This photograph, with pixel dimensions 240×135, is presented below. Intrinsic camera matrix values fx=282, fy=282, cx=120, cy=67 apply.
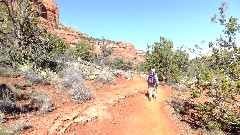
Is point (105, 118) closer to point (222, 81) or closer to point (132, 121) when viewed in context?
point (132, 121)

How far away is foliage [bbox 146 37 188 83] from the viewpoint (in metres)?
25.7

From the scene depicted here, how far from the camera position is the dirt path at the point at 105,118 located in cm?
993

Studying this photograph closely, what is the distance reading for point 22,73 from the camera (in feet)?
53.6

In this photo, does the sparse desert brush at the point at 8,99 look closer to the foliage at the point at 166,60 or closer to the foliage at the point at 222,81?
the foliage at the point at 222,81

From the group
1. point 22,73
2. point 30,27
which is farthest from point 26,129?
point 30,27

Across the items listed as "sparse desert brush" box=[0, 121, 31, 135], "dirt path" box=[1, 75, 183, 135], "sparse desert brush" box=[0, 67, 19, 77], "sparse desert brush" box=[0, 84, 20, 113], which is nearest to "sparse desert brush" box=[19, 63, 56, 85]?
"sparse desert brush" box=[0, 67, 19, 77]

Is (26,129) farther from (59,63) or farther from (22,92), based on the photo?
(59,63)

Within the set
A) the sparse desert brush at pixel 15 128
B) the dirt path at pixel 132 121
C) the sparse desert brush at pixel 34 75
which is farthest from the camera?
the sparse desert brush at pixel 34 75

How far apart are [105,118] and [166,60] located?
15.7m

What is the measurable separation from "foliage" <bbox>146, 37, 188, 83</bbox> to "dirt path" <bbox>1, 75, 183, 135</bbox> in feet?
36.1

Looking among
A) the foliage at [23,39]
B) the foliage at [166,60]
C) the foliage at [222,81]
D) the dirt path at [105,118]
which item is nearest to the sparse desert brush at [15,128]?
the dirt path at [105,118]

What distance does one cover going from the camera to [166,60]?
1023 inches

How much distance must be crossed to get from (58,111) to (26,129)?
241 centimetres

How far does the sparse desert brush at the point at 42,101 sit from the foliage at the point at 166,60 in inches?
572
